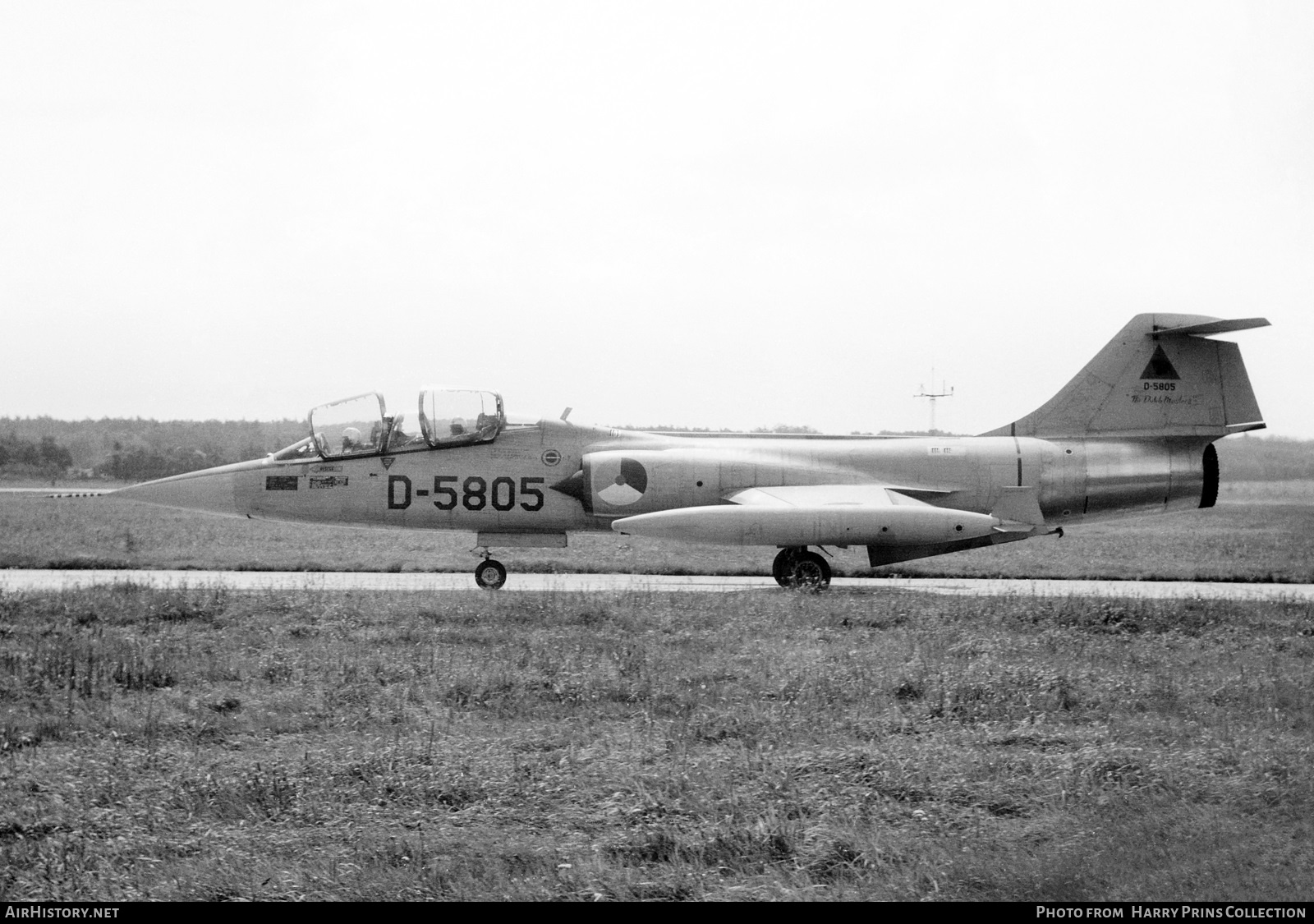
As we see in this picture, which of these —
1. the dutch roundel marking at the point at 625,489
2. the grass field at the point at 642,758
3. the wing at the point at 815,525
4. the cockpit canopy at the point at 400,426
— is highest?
the cockpit canopy at the point at 400,426

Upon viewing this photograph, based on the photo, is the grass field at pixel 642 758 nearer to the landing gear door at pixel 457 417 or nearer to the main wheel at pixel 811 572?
the main wheel at pixel 811 572

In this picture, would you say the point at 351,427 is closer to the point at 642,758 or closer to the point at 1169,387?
the point at 642,758

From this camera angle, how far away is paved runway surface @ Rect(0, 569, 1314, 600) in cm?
1606

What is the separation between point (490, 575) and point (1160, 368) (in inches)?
426

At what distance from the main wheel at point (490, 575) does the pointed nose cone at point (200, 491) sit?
150 inches

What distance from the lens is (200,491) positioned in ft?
56.7

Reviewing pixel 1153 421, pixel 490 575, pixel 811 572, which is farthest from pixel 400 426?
pixel 1153 421

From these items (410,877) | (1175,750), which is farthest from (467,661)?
(1175,750)

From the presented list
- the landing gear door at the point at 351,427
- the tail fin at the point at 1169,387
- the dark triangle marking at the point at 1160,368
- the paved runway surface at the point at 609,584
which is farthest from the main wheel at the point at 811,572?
the landing gear door at the point at 351,427

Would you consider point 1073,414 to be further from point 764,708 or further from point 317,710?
point 317,710

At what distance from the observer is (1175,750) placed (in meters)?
7.52

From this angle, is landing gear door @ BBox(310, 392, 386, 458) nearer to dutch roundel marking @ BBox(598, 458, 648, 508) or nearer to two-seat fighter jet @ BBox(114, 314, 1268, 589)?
two-seat fighter jet @ BBox(114, 314, 1268, 589)

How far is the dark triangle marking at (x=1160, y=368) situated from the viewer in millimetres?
17906

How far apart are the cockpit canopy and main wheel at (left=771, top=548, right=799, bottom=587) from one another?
4.72m
